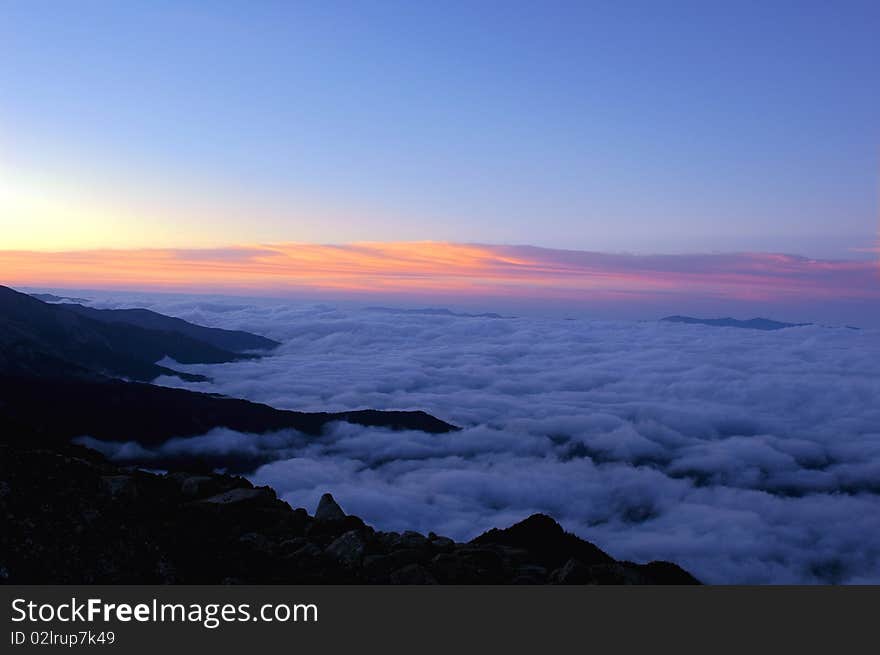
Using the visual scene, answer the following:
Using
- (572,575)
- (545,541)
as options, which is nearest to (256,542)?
(572,575)

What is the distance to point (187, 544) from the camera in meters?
20.9

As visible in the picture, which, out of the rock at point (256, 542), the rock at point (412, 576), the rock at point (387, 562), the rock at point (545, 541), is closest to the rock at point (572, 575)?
the rock at point (412, 576)

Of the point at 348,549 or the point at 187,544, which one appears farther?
the point at 348,549

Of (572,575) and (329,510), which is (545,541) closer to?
(329,510)

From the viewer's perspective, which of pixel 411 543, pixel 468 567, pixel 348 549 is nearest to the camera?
pixel 348 549

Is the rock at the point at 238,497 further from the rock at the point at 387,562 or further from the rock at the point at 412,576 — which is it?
the rock at the point at 412,576

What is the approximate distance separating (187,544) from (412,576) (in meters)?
8.23

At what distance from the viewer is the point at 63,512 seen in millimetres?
20453

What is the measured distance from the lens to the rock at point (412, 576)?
67.3 feet

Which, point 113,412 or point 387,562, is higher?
point 387,562

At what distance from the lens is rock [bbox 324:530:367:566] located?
2172 cm

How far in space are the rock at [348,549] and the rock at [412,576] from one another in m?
1.64
